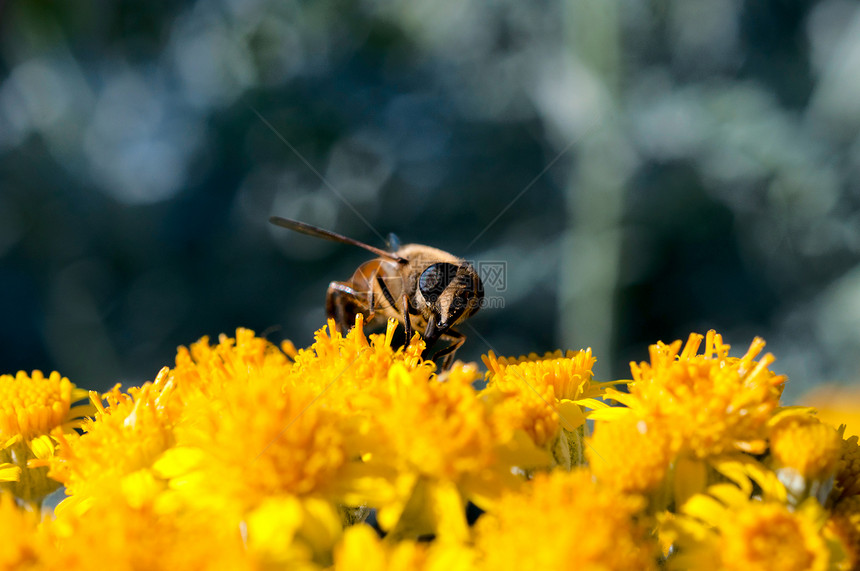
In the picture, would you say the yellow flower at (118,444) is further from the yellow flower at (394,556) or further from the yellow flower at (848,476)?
the yellow flower at (848,476)

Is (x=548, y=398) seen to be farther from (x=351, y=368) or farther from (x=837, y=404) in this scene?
(x=837, y=404)

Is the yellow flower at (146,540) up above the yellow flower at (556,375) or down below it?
below

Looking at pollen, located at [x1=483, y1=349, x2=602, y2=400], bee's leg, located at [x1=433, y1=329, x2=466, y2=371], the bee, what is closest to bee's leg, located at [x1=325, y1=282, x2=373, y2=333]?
the bee

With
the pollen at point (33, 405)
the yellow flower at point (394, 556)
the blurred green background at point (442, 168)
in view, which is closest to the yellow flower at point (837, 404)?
the blurred green background at point (442, 168)

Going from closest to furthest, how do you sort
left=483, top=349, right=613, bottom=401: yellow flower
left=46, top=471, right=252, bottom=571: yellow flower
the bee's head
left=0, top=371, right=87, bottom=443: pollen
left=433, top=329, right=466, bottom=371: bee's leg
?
left=46, top=471, right=252, bottom=571: yellow flower < left=483, top=349, right=613, bottom=401: yellow flower < left=0, top=371, right=87, bottom=443: pollen < the bee's head < left=433, top=329, right=466, bottom=371: bee's leg

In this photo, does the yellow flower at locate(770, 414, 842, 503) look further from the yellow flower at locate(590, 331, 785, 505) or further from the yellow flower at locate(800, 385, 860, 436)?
the yellow flower at locate(800, 385, 860, 436)
